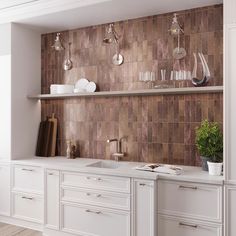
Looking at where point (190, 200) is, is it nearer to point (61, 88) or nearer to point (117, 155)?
point (117, 155)

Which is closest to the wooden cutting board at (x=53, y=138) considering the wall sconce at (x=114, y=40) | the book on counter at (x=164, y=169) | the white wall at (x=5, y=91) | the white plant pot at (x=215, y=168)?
the white wall at (x=5, y=91)

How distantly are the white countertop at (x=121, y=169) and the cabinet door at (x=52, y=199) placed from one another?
0.11m

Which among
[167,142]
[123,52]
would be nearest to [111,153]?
[167,142]

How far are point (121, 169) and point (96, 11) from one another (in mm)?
1684

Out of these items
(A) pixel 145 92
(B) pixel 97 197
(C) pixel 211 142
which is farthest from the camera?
(A) pixel 145 92

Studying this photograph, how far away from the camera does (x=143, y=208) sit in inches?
106

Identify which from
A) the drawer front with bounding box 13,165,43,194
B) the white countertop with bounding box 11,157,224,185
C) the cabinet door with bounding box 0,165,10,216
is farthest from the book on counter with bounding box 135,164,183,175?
the cabinet door with bounding box 0,165,10,216

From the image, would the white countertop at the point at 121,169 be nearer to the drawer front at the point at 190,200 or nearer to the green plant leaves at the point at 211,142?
the drawer front at the point at 190,200

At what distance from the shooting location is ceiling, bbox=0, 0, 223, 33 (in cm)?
297

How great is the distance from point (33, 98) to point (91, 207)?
1.65m

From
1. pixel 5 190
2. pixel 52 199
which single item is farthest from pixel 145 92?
pixel 5 190

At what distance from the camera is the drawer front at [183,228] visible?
98.4 inches

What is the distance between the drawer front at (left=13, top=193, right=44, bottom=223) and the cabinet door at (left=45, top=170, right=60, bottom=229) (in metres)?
0.22

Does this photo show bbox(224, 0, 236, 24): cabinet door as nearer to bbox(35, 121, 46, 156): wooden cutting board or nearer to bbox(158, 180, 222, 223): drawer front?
bbox(158, 180, 222, 223): drawer front
